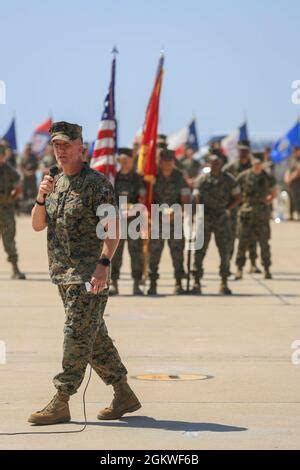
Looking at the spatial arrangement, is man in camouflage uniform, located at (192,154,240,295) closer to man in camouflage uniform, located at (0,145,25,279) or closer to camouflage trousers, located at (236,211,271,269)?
camouflage trousers, located at (236,211,271,269)

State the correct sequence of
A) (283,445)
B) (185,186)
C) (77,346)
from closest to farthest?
(283,445)
(77,346)
(185,186)

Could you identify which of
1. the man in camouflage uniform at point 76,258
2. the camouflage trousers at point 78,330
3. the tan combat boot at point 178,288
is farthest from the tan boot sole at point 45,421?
the tan combat boot at point 178,288

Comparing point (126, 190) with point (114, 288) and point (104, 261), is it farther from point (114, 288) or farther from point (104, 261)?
point (104, 261)

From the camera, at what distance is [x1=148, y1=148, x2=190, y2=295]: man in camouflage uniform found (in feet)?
64.7

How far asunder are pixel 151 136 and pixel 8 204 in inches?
91.8

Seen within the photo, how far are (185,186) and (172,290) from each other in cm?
170

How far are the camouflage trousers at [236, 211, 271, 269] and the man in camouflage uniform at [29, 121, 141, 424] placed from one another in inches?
497

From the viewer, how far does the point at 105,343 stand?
Result: 10.1 metres

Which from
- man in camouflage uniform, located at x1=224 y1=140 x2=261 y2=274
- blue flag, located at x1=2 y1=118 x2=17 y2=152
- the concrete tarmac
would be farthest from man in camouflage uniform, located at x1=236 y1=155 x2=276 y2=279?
blue flag, located at x1=2 y1=118 x2=17 y2=152

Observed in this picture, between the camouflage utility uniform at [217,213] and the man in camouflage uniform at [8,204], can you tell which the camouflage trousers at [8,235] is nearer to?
the man in camouflage uniform at [8,204]

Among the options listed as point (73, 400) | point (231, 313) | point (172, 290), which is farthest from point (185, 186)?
point (73, 400)

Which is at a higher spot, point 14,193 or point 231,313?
point 14,193

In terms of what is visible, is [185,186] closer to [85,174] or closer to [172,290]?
[172,290]

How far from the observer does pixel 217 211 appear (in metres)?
20.0
